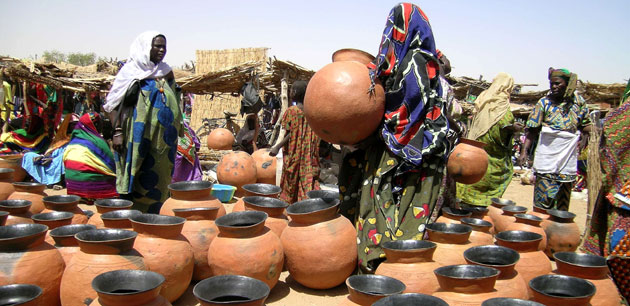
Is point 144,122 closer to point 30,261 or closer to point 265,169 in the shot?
point 30,261

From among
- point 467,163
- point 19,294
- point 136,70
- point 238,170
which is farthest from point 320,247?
point 238,170

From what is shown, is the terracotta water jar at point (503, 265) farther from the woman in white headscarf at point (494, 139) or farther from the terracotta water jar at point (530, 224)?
the woman in white headscarf at point (494, 139)

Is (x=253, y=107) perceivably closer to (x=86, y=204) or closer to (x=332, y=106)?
(x=86, y=204)

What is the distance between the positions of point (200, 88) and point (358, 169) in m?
9.74

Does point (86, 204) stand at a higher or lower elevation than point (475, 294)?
lower

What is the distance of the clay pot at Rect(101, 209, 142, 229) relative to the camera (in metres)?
3.11

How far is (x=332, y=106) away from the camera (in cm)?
307

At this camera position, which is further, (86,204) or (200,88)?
(200,88)

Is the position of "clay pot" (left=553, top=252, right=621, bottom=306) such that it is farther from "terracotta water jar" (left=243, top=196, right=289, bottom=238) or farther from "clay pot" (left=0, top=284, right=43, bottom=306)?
"clay pot" (left=0, top=284, right=43, bottom=306)

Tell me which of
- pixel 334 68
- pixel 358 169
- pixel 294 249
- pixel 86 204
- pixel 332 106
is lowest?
pixel 86 204

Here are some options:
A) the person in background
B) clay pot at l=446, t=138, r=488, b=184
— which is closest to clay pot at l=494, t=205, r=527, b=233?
clay pot at l=446, t=138, r=488, b=184

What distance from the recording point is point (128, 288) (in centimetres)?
220

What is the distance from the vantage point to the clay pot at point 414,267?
2.49m

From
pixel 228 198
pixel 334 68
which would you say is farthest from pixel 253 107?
pixel 334 68
